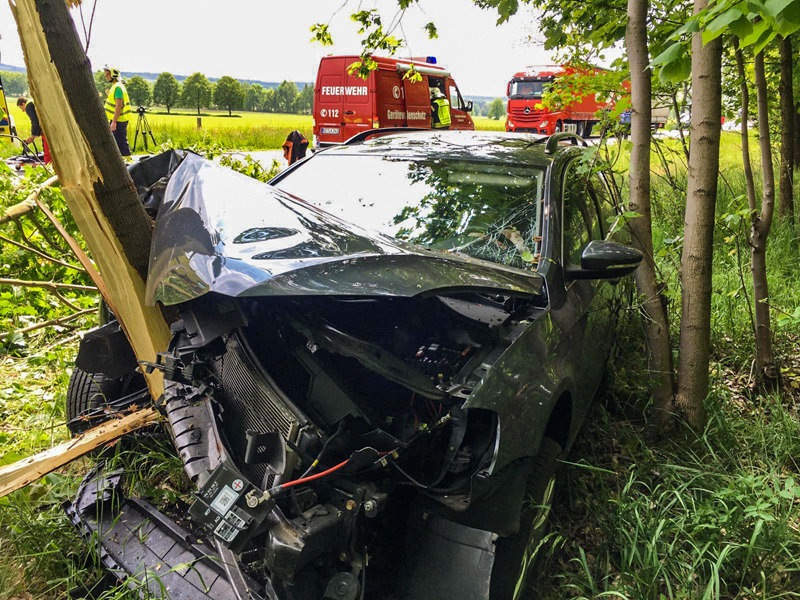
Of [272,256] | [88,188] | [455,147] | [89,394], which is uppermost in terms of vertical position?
[455,147]

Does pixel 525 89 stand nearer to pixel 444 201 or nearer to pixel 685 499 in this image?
pixel 444 201

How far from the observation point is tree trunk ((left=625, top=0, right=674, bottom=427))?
2.95 m

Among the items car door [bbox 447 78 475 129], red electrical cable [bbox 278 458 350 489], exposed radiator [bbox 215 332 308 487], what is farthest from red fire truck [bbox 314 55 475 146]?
red electrical cable [bbox 278 458 350 489]

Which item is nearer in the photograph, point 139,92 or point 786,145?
point 786,145

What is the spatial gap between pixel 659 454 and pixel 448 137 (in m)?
2.17

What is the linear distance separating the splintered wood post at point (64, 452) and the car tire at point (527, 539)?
159 centimetres

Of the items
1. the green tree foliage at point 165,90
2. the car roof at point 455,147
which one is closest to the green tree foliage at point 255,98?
the green tree foliage at point 165,90

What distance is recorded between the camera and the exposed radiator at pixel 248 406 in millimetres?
1689

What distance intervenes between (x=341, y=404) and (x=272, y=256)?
0.51 meters

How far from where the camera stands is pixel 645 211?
120 inches

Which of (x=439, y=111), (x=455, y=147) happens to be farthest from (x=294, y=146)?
(x=455, y=147)

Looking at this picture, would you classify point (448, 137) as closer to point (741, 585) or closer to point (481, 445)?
point (481, 445)

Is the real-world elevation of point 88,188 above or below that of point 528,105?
below

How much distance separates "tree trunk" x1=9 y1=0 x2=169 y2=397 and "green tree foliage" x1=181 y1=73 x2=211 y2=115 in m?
49.8
